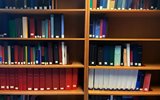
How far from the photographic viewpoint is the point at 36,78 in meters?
2.50

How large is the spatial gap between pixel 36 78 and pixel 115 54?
1.08m

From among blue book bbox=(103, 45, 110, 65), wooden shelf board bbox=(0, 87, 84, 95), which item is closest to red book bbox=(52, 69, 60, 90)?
wooden shelf board bbox=(0, 87, 84, 95)

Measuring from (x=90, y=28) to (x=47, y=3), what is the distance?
0.62 m

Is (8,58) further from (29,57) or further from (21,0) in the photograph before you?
(21,0)

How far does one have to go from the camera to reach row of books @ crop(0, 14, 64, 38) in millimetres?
2416

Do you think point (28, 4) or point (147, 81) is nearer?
point (28, 4)

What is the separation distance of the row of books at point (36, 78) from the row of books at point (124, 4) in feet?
2.93

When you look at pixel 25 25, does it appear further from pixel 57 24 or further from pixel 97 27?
pixel 97 27

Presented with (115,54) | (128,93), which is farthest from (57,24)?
(128,93)

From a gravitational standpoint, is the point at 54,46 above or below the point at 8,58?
above

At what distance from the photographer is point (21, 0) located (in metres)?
2.36

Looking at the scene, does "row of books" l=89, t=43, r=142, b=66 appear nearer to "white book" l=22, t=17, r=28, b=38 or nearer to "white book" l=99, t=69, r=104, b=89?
"white book" l=99, t=69, r=104, b=89

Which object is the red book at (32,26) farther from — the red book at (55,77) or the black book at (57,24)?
the red book at (55,77)

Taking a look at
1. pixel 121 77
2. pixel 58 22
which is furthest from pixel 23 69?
pixel 121 77
